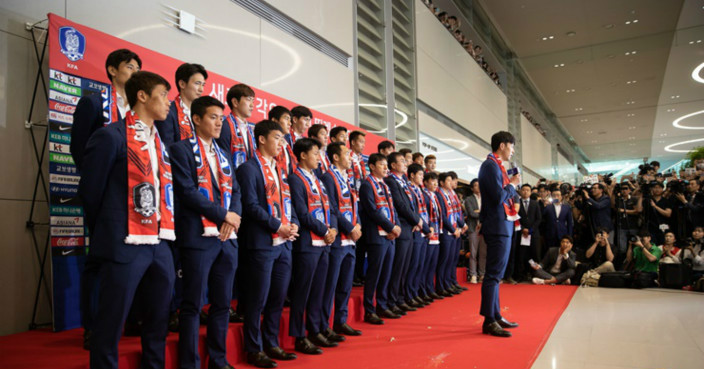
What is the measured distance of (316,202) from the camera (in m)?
3.30

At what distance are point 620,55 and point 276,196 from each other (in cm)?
1318

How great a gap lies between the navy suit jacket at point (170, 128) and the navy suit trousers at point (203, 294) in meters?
0.77

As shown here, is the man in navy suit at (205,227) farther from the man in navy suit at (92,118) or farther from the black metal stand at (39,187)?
the black metal stand at (39,187)

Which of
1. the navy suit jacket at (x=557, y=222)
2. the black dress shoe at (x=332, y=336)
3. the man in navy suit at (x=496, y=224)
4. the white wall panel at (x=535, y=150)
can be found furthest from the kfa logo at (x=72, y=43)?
the white wall panel at (x=535, y=150)

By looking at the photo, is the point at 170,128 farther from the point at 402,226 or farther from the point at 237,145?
the point at 402,226

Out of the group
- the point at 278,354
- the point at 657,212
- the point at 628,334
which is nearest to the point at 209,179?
the point at 278,354

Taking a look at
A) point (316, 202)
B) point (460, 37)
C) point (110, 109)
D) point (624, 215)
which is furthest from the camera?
point (460, 37)

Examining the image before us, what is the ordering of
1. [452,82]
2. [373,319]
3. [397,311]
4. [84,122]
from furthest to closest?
[452,82], [397,311], [373,319], [84,122]

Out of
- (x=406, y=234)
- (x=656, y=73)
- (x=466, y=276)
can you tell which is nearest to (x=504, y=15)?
(x=656, y=73)

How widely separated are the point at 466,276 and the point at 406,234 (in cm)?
339

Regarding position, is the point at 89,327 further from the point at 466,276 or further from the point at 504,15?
the point at 504,15

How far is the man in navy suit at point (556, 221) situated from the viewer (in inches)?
307

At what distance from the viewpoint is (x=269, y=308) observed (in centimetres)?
294

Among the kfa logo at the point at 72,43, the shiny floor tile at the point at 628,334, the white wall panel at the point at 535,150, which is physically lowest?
Result: the shiny floor tile at the point at 628,334
